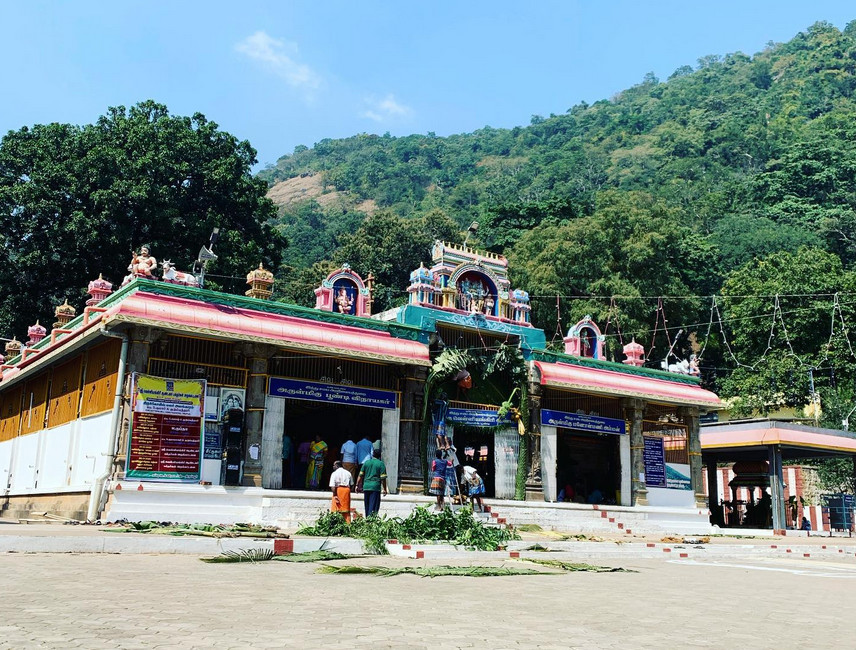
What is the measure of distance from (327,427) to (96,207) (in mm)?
19110

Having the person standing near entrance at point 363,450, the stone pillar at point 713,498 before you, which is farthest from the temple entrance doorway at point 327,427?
the stone pillar at point 713,498

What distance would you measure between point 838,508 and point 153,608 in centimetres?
3314

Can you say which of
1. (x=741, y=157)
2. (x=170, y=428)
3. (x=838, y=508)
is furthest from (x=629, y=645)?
(x=741, y=157)

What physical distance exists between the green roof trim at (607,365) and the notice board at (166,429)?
35.5ft

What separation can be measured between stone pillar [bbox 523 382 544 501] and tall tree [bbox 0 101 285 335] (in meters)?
19.2

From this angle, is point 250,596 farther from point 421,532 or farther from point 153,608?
point 421,532

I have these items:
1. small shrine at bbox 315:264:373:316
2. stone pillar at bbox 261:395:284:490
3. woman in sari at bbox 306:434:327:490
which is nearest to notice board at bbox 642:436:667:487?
small shrine at bbox 315:264:373:316

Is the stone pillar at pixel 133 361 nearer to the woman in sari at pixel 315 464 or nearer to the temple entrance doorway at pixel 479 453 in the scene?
the woman in sari at pixel 315 464

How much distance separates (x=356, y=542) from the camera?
13.3m

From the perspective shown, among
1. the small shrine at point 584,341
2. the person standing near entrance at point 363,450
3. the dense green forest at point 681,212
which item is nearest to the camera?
the person standing near entrance at point 363,450

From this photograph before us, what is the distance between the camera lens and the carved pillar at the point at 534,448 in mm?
24469

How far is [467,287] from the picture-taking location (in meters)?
25.3

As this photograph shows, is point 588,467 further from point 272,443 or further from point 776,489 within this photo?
point 272,443

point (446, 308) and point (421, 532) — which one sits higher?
point (446, 308)
